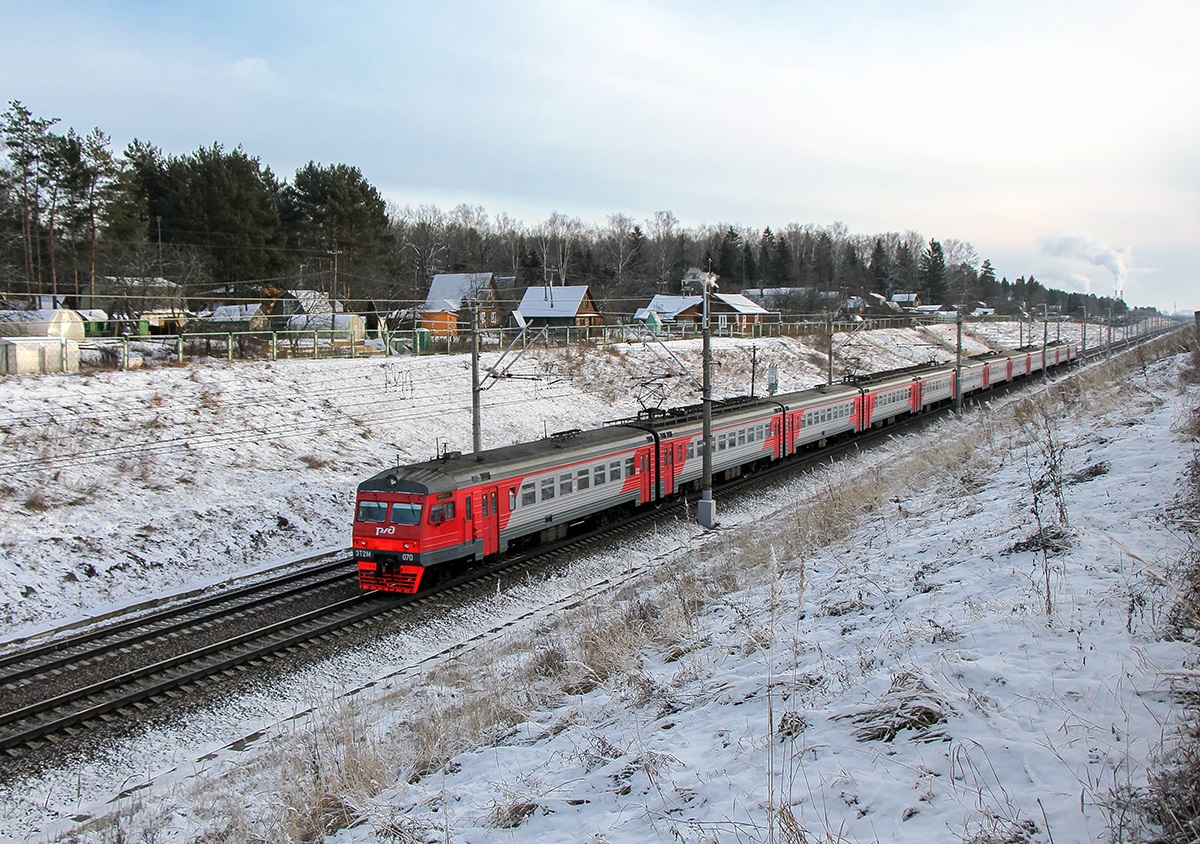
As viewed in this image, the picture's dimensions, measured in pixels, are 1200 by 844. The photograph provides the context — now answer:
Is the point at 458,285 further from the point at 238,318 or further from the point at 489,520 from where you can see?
the point at 489,520

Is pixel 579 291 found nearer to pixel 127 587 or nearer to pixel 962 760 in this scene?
pixel 127 587

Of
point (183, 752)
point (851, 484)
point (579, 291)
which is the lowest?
point (183, 752)

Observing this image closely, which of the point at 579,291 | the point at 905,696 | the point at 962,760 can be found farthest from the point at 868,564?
the point at 579,291

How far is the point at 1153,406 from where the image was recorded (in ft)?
65.3

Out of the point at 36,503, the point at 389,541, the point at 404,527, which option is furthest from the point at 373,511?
the point at 36,503

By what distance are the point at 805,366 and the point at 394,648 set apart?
5421 cm

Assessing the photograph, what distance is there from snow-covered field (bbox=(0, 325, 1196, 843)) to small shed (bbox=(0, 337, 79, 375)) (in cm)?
243

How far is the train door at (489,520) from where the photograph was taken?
17.6m

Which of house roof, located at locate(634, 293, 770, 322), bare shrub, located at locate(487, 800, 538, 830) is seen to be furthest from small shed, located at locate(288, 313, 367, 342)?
bare shrub, located at locate(487, 800, 538, 830)

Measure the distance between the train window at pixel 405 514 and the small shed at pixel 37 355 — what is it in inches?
699

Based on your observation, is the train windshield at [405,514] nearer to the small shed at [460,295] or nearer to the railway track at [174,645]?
the railway track at [174,645]

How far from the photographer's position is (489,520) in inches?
702

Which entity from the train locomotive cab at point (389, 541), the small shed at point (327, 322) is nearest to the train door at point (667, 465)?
the train locomotive cab at point (389, 541)

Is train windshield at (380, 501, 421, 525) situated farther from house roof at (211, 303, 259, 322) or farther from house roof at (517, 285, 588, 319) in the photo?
house roof at (517, 285, 588, 319)
